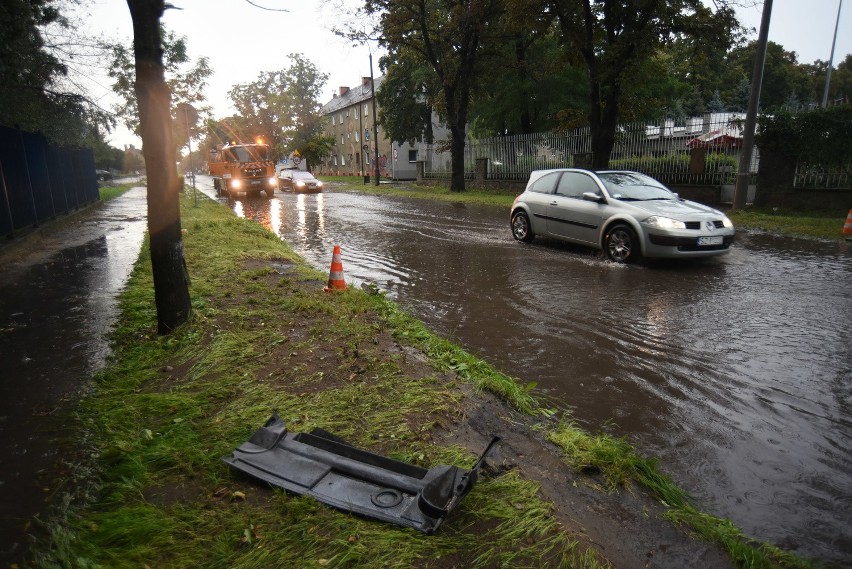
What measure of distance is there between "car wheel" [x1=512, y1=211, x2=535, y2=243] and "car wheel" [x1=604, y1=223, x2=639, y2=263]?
2.22 m

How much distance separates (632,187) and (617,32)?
1185 cm

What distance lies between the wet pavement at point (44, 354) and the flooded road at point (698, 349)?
320 centimetres

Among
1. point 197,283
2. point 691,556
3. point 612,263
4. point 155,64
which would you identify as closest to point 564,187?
point 612,263

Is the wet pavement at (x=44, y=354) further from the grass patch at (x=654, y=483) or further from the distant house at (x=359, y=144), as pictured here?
the distant house at (x=359, y=144)

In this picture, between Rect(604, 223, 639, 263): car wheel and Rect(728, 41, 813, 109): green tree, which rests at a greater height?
Rect(728, 41, 813, 109): green tree

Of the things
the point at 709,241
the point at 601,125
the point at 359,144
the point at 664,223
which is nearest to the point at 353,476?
→ the point at 664,223

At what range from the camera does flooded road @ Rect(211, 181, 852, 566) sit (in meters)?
3.02

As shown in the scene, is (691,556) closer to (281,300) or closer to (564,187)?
(281,300)

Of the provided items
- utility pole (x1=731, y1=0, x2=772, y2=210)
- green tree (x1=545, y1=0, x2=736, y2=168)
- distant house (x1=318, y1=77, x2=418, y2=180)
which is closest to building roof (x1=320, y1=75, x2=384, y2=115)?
distant house (x1=318, y1=77, x2=418, y2=180)

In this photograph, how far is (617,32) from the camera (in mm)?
18750

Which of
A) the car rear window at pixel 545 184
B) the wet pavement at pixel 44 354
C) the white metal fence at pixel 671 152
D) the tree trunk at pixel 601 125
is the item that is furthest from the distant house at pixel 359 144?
the wet pavement at pixel 44 354

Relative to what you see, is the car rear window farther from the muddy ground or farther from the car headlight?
the muddy ground

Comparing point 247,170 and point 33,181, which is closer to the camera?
point 33,181

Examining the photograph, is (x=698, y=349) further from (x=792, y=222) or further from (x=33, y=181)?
(x=33, y=181)
